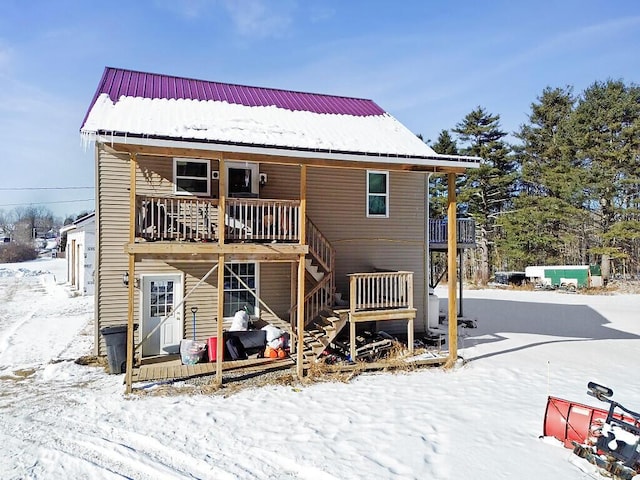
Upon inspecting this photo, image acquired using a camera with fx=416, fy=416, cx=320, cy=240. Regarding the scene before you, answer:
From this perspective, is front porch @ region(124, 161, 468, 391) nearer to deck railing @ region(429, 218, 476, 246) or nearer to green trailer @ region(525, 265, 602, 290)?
deck railing @ region(429, 218, 476, 246)

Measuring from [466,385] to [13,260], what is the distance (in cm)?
5458

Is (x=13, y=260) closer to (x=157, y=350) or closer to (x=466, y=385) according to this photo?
(x=157, y=350)

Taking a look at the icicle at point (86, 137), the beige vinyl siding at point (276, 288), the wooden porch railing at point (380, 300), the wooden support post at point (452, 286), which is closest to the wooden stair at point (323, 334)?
the wooden porch railing at point (380, 300)

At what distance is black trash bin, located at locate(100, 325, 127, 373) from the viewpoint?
29.3 ft

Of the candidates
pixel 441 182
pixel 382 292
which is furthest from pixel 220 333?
pixel 441 182

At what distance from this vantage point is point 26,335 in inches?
495

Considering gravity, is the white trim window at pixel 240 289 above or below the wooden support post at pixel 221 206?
below

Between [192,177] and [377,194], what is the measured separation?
17.5 feet

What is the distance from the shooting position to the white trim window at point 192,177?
10.6 metres

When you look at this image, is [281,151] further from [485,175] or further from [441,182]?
[485,175]

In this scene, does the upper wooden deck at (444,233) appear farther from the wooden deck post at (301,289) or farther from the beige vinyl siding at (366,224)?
the wooden deck post at (301,289)

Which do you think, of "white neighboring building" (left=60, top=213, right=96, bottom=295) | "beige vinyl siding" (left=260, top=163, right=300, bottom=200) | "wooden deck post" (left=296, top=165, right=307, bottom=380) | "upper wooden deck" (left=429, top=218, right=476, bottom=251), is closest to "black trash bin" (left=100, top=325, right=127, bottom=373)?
"wooden deck post" (left=296, top=165, right=307, bottom=380)

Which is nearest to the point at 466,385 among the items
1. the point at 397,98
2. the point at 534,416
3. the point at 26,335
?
the point at 534,416

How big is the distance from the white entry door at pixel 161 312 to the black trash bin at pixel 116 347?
52.0 inches
